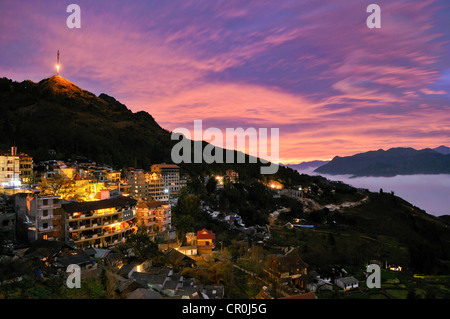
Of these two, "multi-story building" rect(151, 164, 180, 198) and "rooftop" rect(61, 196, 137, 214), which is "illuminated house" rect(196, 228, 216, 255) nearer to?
"rooftop" rect(61, 196, 137, 214)

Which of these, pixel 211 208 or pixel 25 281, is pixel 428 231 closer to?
pixel 211 208

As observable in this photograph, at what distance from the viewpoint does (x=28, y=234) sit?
1538cm

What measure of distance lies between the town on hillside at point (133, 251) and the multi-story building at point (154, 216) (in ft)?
0.26

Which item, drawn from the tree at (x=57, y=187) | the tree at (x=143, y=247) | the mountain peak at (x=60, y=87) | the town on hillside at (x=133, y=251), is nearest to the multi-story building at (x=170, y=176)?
the town on hillside at (x=133, y=251)

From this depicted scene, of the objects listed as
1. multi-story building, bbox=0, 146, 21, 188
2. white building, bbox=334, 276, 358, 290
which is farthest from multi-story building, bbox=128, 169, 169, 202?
white building, bbox=334, 276, 358, 290

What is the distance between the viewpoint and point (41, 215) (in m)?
15.3

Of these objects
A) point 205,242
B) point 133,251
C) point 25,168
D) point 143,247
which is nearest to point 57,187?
point 25,168

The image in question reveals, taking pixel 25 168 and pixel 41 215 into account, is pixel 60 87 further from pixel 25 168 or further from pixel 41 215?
pixel 41 215

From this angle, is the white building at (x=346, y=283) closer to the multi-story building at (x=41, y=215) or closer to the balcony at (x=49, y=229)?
the multi-story building at (x=41, y=215)

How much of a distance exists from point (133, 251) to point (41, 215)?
17.0 feet

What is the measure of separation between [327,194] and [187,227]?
49528mm

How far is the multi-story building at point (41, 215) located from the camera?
1516cm

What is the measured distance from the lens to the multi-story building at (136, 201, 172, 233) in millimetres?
22875
